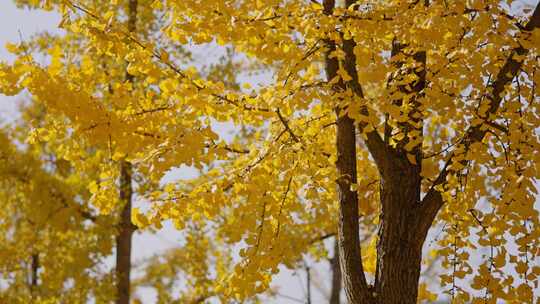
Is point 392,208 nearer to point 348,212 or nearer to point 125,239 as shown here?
point 348,212

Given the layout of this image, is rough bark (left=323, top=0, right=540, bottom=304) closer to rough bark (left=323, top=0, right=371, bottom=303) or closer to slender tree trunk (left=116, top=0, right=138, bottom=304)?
rough bark (left=323, top=0, right=371, bottom=303)

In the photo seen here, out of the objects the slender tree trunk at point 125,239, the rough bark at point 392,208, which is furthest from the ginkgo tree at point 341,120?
the slender tree trunk at point 125,239

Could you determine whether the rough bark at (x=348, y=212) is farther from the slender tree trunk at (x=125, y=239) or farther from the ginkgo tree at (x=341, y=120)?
the slender tree trunk at (x=125, y=239)

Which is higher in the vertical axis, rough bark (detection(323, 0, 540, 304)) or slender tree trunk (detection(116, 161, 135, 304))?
slender tree trunk (detection(116, 161, 135, 304))

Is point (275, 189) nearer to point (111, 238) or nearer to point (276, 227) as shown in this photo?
point (276, 227)

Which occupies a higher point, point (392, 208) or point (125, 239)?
Answer: point (125, 239)

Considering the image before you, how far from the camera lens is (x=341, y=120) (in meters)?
4.27

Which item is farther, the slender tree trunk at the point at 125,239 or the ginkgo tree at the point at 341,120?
the slender tree trunk at the point at 125,239

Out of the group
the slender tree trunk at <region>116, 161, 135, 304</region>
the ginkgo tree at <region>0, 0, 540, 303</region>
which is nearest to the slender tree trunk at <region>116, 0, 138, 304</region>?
the slender tree trunk at <region>116, 161, 135, 304</region>

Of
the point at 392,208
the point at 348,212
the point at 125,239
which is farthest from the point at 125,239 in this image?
the point at 392,208

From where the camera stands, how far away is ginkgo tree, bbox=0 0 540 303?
3.52m

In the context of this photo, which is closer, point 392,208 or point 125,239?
point 392,208

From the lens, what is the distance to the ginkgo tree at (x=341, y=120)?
3.52 metres

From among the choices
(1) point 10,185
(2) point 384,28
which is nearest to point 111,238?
(1) point 10,185
